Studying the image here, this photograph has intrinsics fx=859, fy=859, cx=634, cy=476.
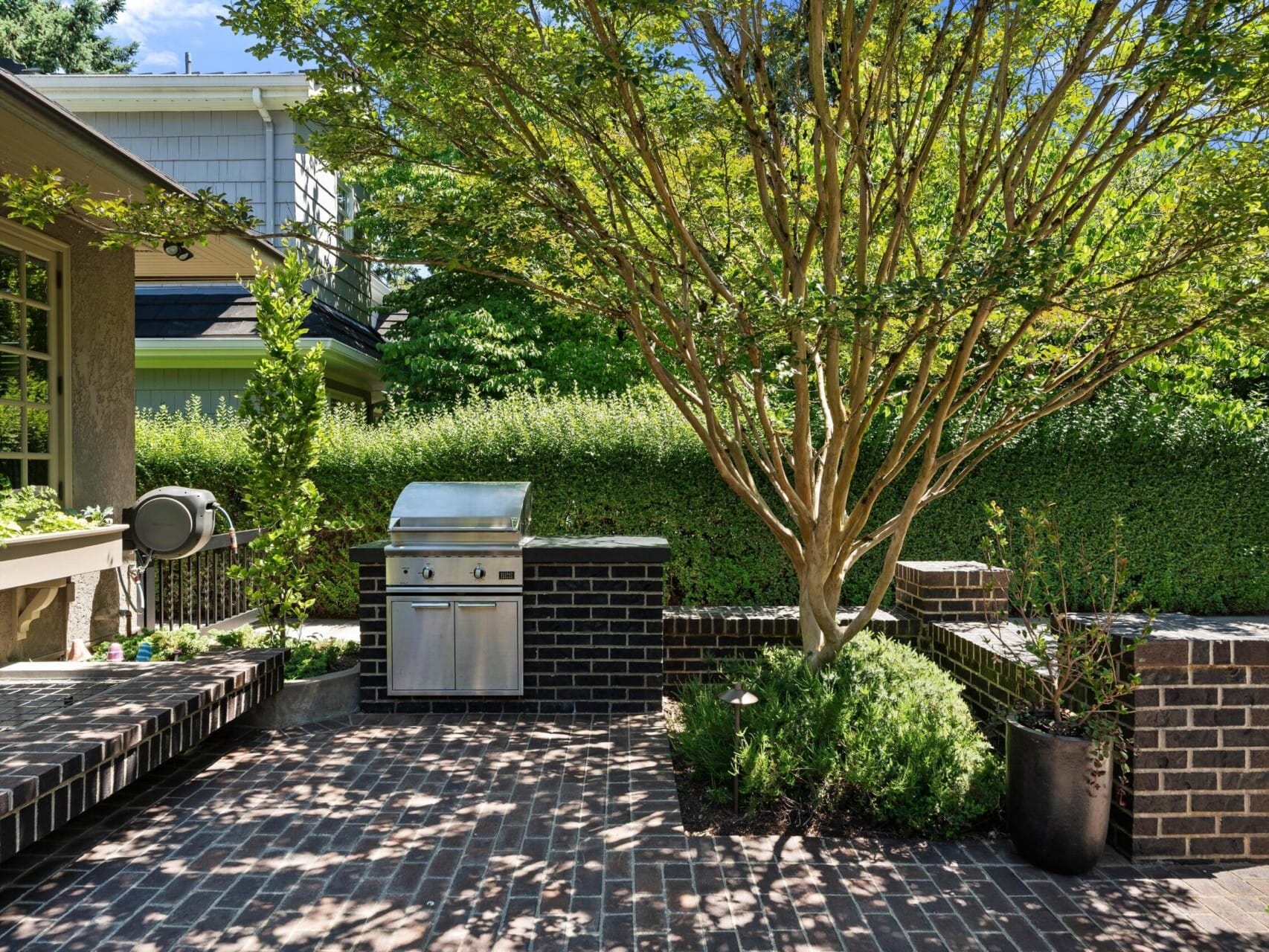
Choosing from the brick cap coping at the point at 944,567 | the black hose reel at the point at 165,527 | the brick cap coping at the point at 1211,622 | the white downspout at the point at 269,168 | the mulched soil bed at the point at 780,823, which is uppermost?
the white downspout at the point at 269,168

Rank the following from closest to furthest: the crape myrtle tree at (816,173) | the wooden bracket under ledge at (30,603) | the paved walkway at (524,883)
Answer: the paved walkway at (524,883)
the crape myrtle tree at (816,173)
the wooden bracket under ledge at (30,603)

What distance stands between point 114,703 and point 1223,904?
4538 mm

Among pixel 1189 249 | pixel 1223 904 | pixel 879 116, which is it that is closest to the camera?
pixel 1223 904

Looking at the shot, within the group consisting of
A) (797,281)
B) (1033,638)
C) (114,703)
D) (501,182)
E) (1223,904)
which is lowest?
(1223,904)

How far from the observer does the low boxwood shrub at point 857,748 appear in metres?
3.66

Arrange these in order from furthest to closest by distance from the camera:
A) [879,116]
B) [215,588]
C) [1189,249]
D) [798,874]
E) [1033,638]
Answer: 1. [215,588]
2. [879,116]
3. [1189,249]
4. [1033,638]
5. [798,874]

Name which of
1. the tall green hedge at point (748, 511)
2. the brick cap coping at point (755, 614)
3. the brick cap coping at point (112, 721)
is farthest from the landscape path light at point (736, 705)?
the tall green hedge at point (748, 511)

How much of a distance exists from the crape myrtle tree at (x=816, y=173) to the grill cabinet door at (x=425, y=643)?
6.50ft

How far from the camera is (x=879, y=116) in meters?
5.24

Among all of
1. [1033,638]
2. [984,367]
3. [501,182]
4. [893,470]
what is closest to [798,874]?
[1033,638]

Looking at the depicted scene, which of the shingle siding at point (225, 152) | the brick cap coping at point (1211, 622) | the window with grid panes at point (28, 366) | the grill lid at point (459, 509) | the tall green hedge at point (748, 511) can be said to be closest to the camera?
the grill lid at point (459, 509)

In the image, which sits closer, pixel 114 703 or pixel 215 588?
pixel 114 703

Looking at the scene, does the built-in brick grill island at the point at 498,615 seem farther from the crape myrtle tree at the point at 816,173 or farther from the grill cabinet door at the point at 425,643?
the crape myrtle tree at the point at 816,173

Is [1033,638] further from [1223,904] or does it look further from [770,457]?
[770,457]
